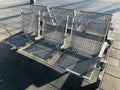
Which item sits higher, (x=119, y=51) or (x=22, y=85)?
(x=119, y=51)

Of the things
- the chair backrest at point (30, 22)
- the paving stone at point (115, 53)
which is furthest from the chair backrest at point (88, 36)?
the chair backrest at point (30, 22)

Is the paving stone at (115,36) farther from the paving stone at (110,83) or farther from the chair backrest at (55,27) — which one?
the chair backrest at (55,27)

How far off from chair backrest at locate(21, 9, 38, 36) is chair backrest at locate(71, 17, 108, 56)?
4.72 ft

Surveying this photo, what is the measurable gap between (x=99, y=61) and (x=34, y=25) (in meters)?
2.59

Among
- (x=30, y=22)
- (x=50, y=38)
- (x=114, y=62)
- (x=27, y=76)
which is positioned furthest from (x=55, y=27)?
(x=114, y=62)

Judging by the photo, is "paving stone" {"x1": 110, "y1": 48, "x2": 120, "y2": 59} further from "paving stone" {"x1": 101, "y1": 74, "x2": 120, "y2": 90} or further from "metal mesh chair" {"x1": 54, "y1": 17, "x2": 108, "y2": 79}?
"metal mesh chair" {"x1": 54, "y1": 17, "x2": 108, "y2": 79}

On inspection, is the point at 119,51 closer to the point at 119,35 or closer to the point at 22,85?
the point at 119,35

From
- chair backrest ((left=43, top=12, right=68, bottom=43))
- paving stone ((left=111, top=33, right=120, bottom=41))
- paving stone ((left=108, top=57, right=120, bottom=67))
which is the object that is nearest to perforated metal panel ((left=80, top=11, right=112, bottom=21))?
chair backrest ((left=43, top=12, right=68, bottom=43))

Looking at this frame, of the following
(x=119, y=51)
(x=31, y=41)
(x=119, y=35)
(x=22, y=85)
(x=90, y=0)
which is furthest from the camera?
(x=90, y=0)

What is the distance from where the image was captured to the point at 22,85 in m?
3.63

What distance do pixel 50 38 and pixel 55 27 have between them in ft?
1.24

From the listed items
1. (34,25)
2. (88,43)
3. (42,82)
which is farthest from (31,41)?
(88,43)

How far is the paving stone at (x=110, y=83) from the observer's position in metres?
3.48

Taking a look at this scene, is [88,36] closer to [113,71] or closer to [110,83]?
[113,71]
